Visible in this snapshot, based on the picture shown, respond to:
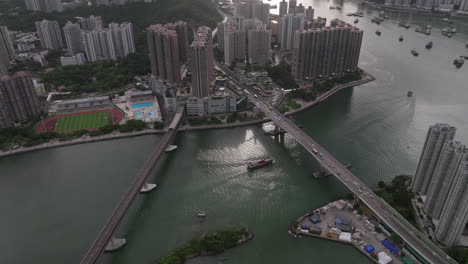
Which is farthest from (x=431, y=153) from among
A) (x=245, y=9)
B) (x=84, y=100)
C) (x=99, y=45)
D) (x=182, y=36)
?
(x=245, y=9)

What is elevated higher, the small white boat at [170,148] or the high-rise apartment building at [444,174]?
the high-rise apartment building at [444,174]

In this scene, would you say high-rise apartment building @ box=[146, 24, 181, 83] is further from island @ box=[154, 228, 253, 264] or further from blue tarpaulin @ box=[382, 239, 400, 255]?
blue tarpaulin @ box=[382, 239, 400, 255]

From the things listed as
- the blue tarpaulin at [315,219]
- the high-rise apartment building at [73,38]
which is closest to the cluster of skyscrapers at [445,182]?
the blue tarpaulin at [315,219]

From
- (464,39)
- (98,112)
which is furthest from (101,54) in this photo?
(464,39)

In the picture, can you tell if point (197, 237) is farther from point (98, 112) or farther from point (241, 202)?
point (98, 112)

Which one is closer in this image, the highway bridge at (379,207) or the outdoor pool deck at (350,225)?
the highway bridge at (379,207)

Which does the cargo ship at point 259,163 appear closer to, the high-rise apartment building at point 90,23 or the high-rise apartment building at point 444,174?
the high-rise apartment building at point 444,174

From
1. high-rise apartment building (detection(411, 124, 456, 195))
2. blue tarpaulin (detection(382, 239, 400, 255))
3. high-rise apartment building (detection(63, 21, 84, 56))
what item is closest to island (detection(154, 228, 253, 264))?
blue tarpaulin (detection(382, 239, 400, 255))
